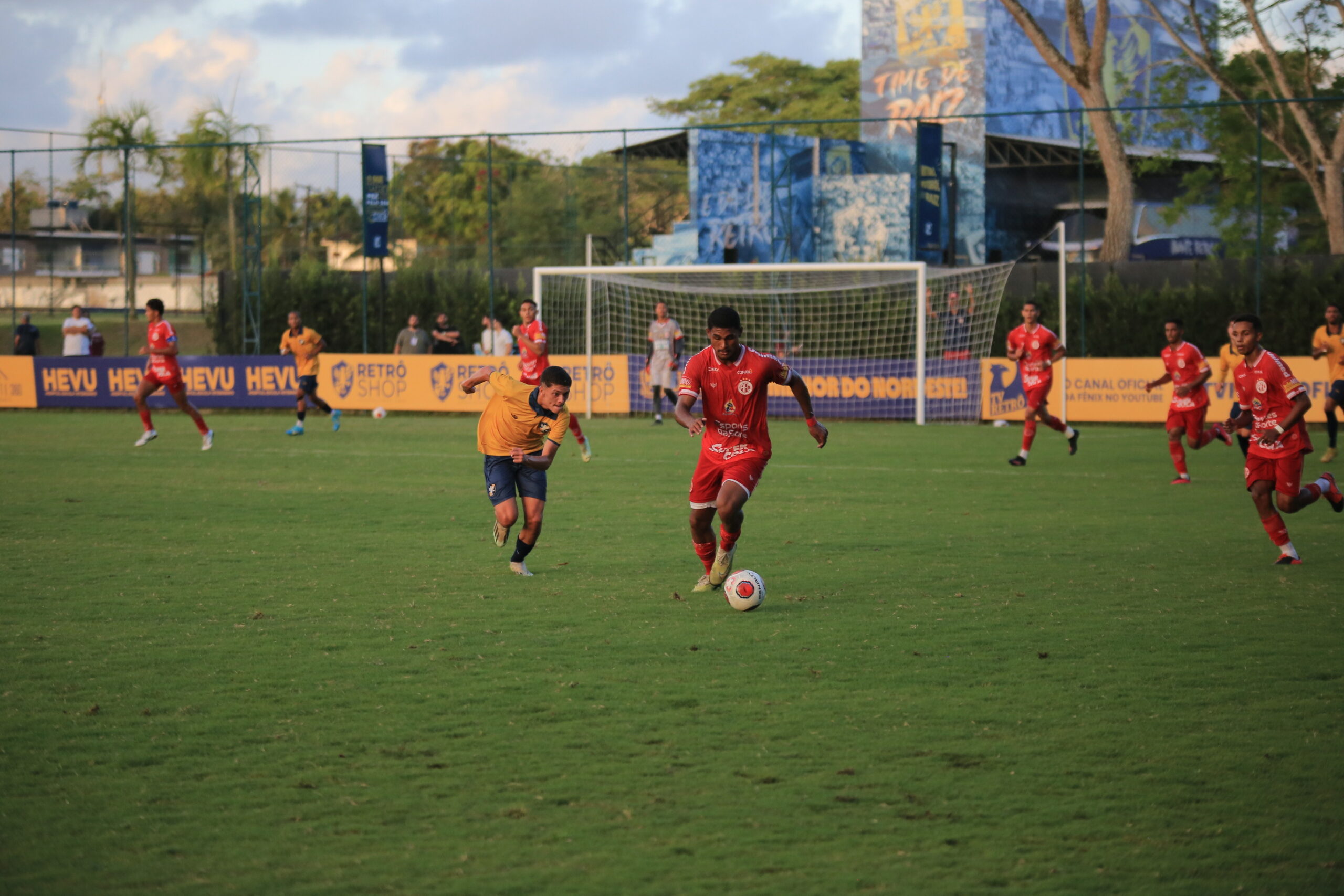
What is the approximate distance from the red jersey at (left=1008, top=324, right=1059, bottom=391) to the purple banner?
7.17 metres

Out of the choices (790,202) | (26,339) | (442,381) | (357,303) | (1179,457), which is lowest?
(1179,457)

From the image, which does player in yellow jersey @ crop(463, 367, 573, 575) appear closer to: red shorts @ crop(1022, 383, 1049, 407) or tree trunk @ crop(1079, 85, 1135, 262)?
red shorts @ crop(1022, 383, 1049, 407)

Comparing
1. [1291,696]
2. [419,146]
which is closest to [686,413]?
[1291,696]

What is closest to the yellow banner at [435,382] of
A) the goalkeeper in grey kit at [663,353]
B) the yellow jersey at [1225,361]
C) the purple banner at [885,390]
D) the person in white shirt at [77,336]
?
the purple banner at [885,390]

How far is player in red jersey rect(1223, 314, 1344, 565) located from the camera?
30.4 ft

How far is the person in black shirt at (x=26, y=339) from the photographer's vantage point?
28.6m

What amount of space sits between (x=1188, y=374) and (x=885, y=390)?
10.0m

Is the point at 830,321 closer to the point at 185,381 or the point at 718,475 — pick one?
the point at 185,381

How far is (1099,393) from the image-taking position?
76.7 ft

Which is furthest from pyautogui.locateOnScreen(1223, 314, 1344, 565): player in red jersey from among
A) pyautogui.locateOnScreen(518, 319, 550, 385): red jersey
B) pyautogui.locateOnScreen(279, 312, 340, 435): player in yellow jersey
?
pyautogui.locateOnScreen(279, 312, 340, 435): player in yellow jersey

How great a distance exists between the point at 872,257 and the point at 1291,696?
3465 centimetres

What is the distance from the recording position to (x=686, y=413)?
25.9 feet

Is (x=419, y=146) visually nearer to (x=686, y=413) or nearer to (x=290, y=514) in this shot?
(x=290, y=514)

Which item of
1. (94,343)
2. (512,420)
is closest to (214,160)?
(94,343)
